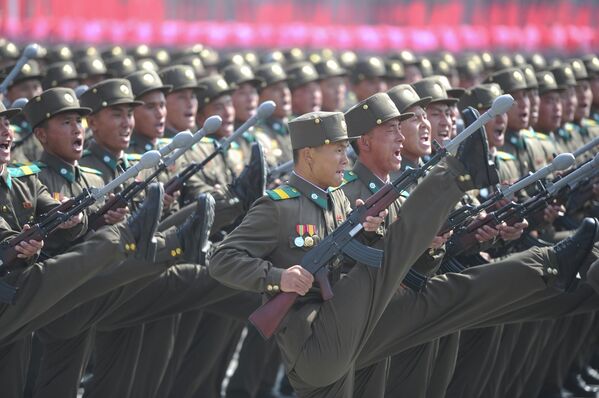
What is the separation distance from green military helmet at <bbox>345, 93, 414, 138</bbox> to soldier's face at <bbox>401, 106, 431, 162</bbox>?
65 centimetres

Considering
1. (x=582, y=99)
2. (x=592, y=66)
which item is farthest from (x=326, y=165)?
(x=592, y=66)

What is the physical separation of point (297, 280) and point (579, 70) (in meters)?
8.08

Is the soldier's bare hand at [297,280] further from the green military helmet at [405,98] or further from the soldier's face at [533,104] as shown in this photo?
the soldier's face at [533,104]

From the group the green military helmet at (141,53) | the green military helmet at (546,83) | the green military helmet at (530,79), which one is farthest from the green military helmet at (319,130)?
the green military helmet at (141,53)

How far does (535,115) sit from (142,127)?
365 centimetres

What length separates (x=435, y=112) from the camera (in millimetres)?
10500

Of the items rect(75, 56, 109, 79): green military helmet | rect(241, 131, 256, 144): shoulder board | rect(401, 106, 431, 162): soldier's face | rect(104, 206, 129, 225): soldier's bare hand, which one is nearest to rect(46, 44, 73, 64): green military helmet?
rect(75, 56, 109, 79): green military helmet

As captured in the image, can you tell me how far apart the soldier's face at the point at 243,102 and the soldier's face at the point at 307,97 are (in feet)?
3.99

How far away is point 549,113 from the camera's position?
1351 cm

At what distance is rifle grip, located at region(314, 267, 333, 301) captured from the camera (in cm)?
770

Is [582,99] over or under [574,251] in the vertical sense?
under

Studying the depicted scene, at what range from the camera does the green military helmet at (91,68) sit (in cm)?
1448

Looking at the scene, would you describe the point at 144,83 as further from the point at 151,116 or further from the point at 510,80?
the point at 510,80

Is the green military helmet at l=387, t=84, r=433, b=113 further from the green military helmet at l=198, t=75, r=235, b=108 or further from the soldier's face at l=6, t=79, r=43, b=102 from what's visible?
the soldier's face at l=6, t=79, r=43, b=102
